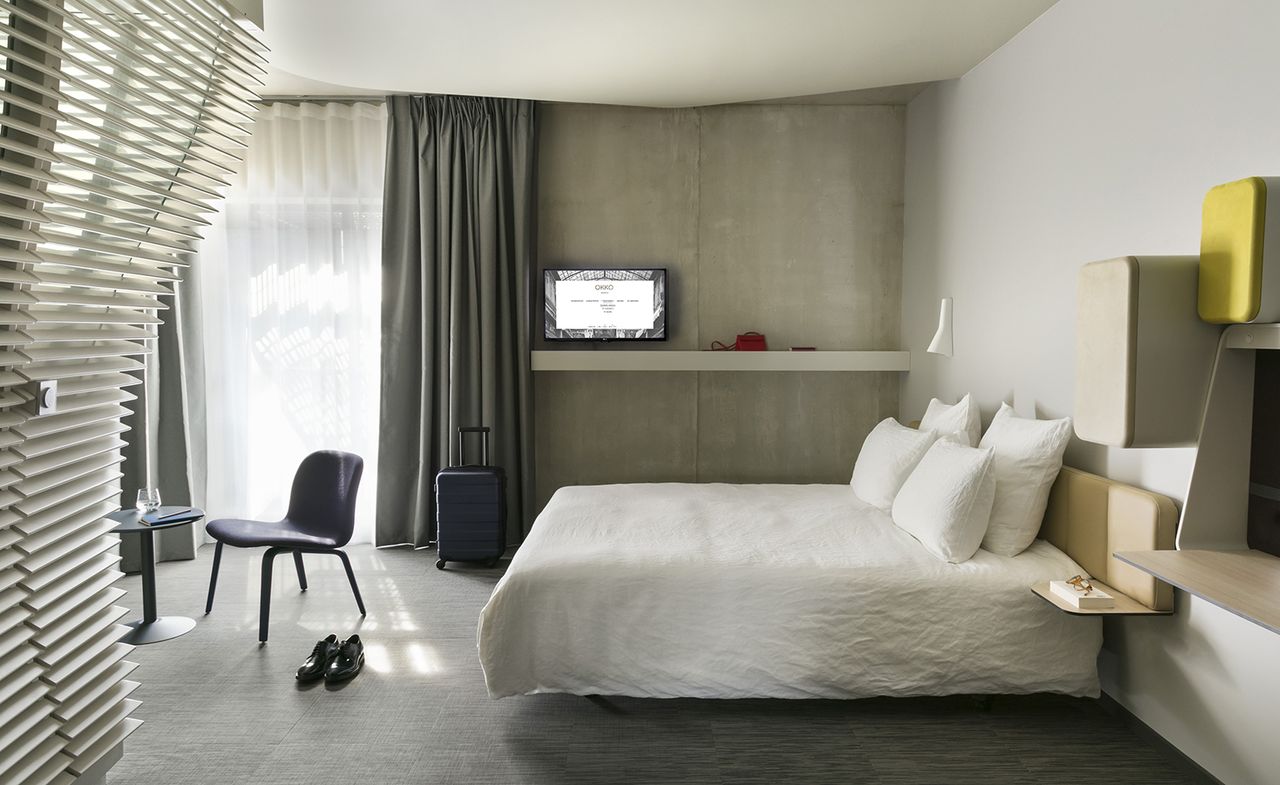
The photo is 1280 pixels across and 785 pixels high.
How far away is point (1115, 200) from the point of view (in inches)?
106

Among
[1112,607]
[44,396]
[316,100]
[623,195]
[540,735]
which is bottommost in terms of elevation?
[540,735]

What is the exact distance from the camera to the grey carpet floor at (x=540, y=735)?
2.32 m

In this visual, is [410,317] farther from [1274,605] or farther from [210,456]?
[1274,605]

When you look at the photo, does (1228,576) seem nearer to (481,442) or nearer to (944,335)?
(944,335)

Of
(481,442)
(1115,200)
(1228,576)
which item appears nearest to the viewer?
(1228,576)

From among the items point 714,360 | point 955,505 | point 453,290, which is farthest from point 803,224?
point 955,505

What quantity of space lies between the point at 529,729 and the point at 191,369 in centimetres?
346

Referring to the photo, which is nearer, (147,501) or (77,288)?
(77,288)

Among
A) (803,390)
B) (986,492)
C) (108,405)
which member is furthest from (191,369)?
(986,492)

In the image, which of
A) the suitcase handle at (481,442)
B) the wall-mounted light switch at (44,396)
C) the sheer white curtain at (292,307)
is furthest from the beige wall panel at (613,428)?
the wall-mounted light switch at (44,396)

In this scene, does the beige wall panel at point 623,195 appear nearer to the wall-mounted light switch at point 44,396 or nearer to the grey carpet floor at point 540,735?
the grey carpet floor at point 540,735

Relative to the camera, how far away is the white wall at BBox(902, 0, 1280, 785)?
2.13 meters

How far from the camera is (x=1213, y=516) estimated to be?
1849mm

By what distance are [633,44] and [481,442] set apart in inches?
95.0
